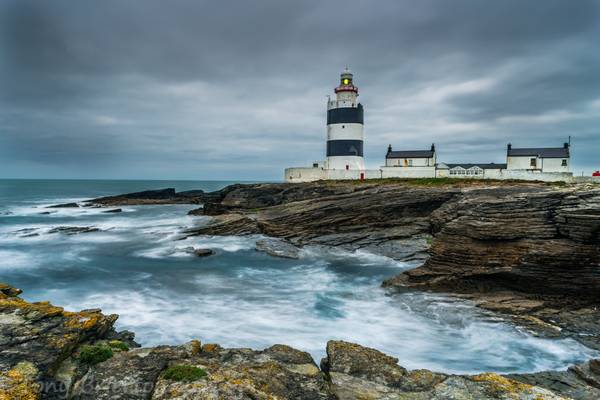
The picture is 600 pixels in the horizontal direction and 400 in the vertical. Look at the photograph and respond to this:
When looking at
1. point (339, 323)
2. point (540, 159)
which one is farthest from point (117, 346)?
point (540, 159)

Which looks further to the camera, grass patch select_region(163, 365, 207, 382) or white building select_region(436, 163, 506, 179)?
white building select_region(436, 163, 506, 179)

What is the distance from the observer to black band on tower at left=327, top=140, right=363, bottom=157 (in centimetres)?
4509

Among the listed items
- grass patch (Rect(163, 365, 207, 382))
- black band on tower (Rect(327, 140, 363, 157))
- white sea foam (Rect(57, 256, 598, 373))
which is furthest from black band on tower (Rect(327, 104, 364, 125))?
grass patch (Rect(163, 365, 207, 382))

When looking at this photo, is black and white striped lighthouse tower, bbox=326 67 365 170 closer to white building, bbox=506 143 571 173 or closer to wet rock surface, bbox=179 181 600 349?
white building, bbox=506 143 571 173

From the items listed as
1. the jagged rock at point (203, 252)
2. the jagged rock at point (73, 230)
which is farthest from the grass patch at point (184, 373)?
the jagged rock at point (73, 230)

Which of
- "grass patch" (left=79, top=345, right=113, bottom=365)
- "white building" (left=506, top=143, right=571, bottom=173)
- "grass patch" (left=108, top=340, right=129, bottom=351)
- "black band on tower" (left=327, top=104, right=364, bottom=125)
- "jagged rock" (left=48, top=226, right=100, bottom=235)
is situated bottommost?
"jagged rock" (left=48, top=226, right=100, bottom=235)

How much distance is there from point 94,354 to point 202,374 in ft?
7.81

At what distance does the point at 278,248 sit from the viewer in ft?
80.8

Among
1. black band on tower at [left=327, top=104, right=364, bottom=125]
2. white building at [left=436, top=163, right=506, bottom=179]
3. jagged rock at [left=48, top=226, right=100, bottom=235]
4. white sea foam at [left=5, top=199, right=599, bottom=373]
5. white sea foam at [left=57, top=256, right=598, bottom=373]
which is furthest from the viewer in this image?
black band on tower at [left=327, top=104, right=364, bottom=125]

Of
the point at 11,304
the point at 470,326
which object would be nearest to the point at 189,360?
the point at 11,304

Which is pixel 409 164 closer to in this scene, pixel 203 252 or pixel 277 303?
pixel 203 252

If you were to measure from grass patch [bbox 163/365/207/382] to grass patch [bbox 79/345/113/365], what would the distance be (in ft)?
5.27

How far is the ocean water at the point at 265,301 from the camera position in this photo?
11.2 m

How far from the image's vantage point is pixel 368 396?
5.95 metres
